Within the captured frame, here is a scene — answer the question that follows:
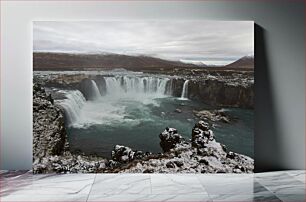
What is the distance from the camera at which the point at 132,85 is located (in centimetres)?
487

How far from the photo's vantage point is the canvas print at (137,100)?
480 centimetres

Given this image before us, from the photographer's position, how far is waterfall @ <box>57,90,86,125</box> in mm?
4812

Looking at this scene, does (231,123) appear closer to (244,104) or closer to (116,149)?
(244,104)

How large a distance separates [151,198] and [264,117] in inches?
68.7

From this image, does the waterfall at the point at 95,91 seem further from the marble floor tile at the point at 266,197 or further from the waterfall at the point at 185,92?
the marble floor tile at the point at 266,197

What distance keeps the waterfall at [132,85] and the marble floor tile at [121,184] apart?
0.84 metres

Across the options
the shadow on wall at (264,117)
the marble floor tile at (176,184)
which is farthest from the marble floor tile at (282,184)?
the marble floor tile at (176,184)

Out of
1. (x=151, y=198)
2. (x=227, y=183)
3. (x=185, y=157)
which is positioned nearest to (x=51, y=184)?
(x=151, y=198)

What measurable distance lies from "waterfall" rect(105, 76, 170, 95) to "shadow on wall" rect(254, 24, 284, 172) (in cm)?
104

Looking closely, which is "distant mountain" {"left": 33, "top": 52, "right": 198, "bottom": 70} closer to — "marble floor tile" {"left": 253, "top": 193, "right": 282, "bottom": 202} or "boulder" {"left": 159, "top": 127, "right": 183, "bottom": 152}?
"boulder" {"left": 159, "top": 127, "right": 183, "bottom": 152}

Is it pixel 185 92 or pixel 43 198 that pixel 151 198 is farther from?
pixel 185 92

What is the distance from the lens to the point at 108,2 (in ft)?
15.9

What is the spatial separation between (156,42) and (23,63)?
1.36m

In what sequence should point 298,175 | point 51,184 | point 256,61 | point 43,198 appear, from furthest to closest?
point 256,61 → point 298,175 → point 51,184 → point 43,198
